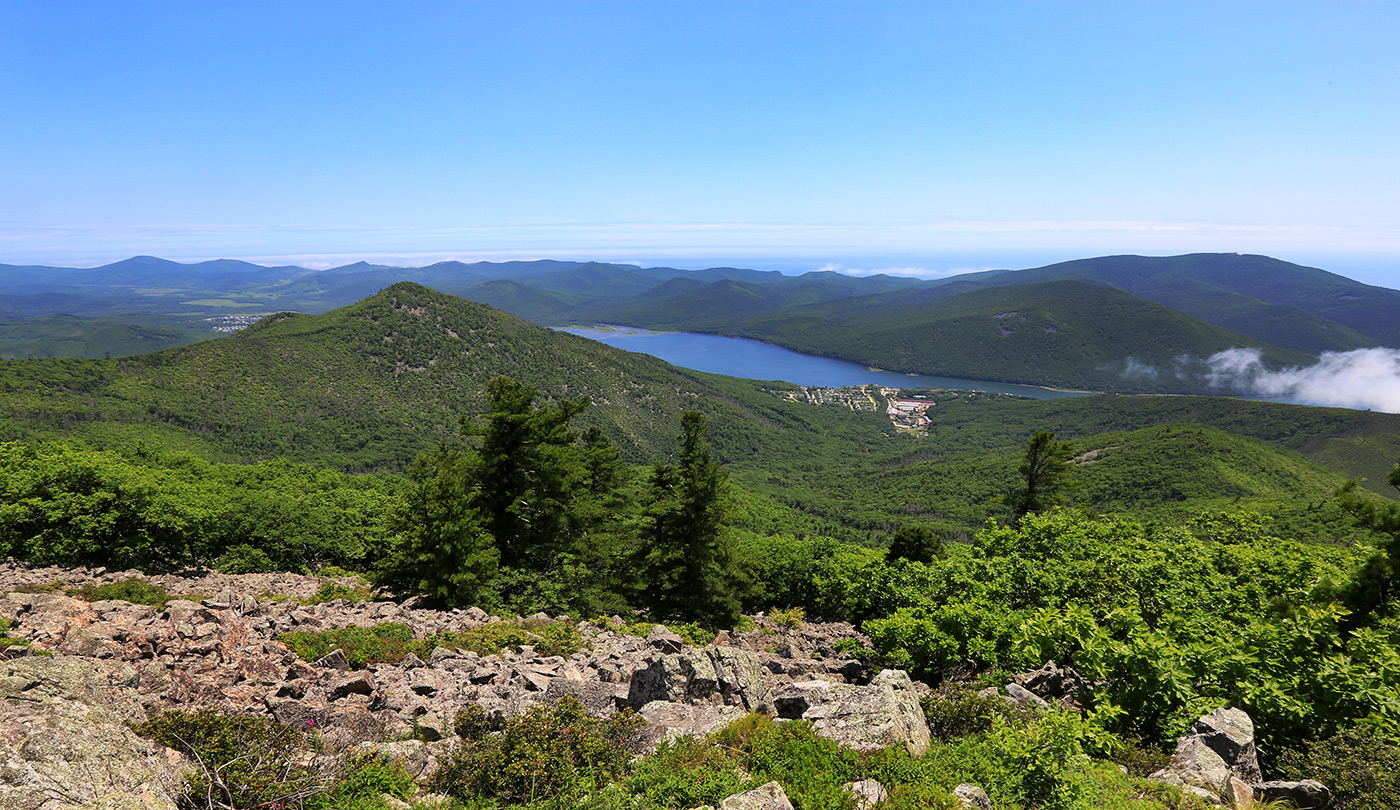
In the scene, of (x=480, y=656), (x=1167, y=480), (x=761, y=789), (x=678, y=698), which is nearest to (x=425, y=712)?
(x=480, y=656)

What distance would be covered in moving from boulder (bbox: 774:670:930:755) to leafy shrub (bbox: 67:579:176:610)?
53.6ft

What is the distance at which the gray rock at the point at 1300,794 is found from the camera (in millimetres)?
8469

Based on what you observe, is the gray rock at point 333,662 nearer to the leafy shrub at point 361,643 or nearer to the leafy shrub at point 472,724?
the leafy shrub at point 361,643

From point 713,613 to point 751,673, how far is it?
1265 centimetres

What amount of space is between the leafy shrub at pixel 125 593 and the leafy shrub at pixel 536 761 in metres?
11.6

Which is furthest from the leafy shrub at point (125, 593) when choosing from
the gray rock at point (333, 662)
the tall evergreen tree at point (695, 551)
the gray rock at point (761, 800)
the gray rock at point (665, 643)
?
the tall evergreen tree at point (695, 551)

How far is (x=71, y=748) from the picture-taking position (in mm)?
6969

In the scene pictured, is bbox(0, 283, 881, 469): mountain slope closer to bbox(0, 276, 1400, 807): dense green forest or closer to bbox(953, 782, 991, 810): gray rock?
bbox(0, 276, 1400, 807): dense green forest

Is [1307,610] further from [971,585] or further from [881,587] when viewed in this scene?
[881,587]

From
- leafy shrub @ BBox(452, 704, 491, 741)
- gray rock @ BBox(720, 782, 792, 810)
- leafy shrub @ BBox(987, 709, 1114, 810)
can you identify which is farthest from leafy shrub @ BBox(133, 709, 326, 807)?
leafy shrub @ BBox(987, 709, 1114, 810)

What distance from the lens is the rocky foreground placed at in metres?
7.16

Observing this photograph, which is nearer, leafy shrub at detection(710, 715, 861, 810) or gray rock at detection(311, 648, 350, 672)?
leafy shrub at detection(710, 715, 861, 810)

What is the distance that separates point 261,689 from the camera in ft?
36.2

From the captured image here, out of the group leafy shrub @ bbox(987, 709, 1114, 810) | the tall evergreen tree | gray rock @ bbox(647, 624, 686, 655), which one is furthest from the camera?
the tall evergreen tree
